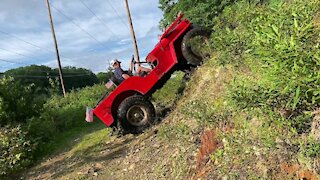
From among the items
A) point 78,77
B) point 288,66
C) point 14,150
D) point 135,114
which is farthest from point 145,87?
point 78,77

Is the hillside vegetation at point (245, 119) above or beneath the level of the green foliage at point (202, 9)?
beneath

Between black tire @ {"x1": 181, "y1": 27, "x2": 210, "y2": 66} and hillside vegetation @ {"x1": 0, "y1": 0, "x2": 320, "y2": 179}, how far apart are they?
0.41 m

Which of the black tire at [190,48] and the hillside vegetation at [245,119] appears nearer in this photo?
the hillside vegetation at [245,119]

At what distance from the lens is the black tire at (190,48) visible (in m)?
9.54

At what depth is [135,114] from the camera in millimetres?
9672

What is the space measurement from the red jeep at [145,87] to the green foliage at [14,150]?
10.7 feet

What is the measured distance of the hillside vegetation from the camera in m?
2.92

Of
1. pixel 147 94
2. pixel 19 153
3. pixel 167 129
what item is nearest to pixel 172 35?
pixel 147 94

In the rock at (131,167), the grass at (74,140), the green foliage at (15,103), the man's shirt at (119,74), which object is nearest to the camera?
the rock at (131,167)

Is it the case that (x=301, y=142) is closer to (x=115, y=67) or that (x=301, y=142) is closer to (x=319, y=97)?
(x=319, y=97)

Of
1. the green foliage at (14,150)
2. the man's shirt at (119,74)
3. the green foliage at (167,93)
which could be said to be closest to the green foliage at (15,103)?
the green foliage at (14,150)

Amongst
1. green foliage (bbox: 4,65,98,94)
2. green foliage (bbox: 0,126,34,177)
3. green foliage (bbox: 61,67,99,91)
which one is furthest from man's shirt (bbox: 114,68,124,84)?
green foliage (bbox: 61,67,99,91)

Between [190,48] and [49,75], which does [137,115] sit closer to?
[190,48]

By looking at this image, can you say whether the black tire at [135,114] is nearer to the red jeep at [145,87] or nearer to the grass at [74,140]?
the red jeep at [145,87]
